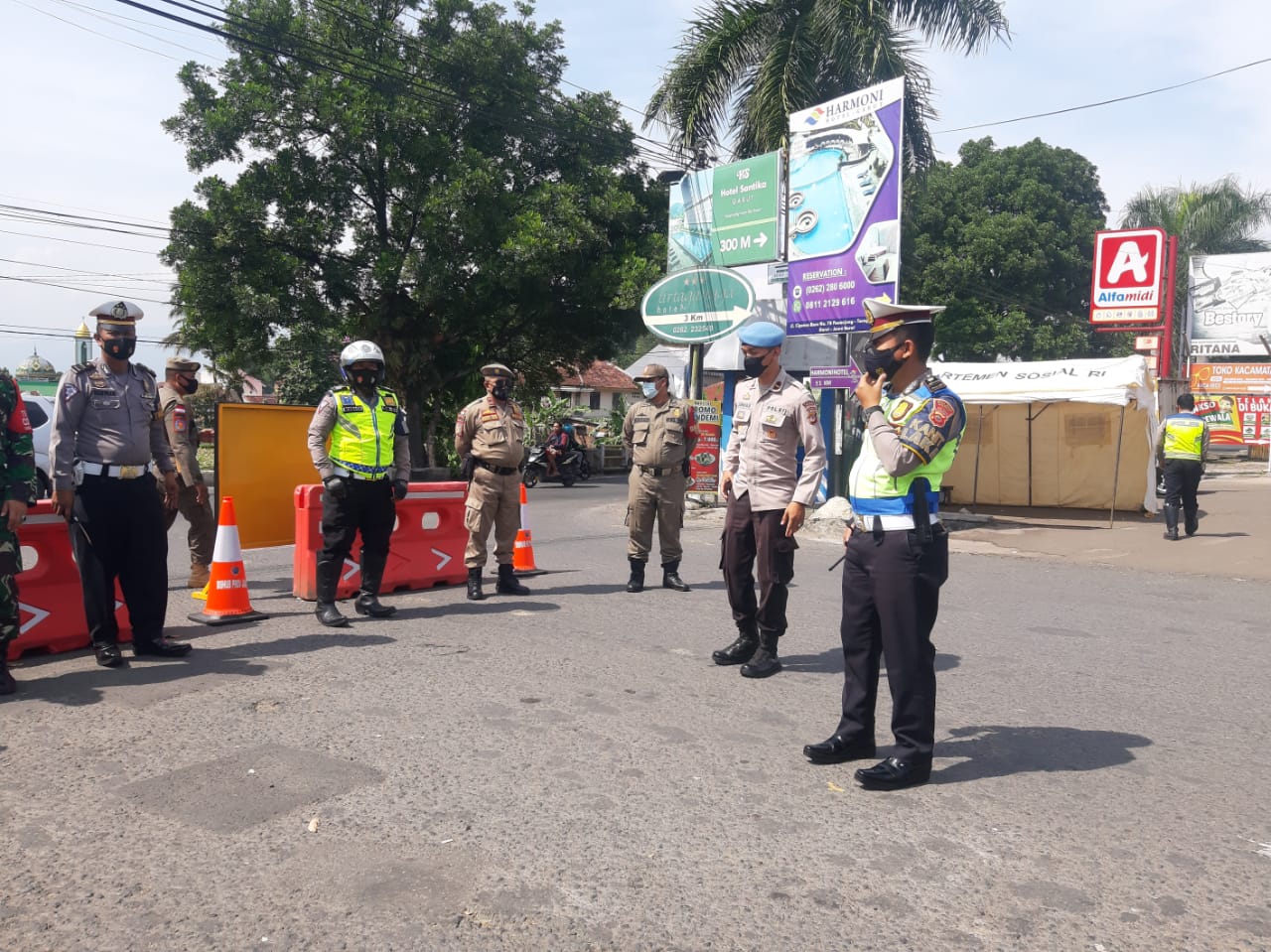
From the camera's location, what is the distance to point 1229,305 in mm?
35000

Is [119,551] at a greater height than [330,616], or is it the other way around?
[119,551]

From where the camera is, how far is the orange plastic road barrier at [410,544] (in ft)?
24.1

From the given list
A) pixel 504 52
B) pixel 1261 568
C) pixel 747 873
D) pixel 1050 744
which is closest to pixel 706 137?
pixel 504 52

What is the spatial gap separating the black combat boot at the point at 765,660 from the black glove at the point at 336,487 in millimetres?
2843

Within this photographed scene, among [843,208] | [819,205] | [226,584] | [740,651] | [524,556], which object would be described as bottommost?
[740,651]

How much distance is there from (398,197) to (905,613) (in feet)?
70.6

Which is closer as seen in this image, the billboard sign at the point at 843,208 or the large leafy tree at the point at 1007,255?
the billboard sign at the point at 843,208

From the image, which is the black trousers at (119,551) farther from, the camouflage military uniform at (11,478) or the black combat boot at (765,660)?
the black combat boot at (765,660)

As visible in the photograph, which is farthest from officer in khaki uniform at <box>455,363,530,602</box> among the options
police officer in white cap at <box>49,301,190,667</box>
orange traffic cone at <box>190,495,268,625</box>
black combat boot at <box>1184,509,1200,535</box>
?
black combat boot at <box>1184,509,1200,535</box>

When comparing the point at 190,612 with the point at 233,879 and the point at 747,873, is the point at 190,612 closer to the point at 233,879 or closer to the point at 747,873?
the point at 233,879

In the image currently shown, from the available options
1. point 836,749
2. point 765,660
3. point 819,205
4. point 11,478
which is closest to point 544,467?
point 819,205

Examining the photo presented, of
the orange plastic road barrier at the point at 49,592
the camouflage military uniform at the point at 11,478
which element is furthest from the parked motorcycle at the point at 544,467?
the camouflage military uniform at the point at 11,478

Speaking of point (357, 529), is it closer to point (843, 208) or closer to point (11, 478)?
point (11, 478)

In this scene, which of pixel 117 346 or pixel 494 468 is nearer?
pixel 117 346
